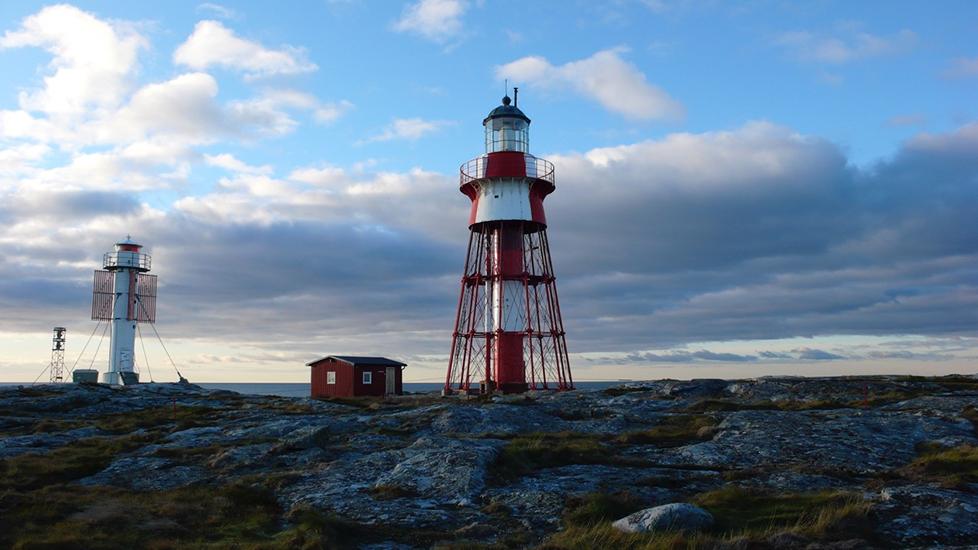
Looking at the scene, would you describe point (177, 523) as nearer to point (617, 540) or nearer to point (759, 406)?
point (617, 540)

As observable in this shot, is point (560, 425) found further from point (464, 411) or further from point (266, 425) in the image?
point (266, 425)

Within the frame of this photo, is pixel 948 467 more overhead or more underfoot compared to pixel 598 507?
more overhead

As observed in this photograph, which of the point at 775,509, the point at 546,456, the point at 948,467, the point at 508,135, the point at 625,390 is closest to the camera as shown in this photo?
the point at 775,509

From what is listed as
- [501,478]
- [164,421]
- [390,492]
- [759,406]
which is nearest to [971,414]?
[759,406]

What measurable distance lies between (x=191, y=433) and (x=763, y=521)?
2550 centimetres

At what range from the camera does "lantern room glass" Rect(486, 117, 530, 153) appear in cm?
5850

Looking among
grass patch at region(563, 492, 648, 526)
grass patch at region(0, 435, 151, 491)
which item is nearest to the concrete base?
grass patch at region(0, 435, 151, 491)

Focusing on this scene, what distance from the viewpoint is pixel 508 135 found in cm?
5859

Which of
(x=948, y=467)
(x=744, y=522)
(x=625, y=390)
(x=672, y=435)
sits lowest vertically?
(x=744, y=522)

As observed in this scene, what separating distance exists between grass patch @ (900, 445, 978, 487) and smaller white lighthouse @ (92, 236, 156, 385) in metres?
78.3

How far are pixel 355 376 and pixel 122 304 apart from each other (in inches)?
1418

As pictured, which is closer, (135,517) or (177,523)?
(177,523)

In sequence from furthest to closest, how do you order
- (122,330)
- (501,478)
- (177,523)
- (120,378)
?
(122,330), (120,378), (501,478), (177,523)

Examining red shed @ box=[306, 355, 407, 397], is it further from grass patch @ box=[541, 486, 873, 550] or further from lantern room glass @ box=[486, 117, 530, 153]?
grass patch @ box=[541, 486, 873, 550]
